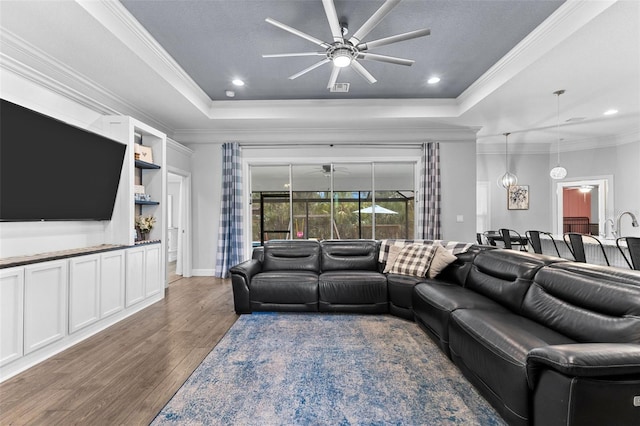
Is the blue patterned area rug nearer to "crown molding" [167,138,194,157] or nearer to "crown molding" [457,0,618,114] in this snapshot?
"crown molding" [457,0,618,114]

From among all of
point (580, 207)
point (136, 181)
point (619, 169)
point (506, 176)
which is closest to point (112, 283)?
point (136, 181)

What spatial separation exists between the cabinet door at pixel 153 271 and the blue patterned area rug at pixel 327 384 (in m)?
1.71

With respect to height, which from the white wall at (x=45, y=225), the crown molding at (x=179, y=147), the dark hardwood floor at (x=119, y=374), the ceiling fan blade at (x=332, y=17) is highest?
the ceiling fan blade at (x=332, y=17)

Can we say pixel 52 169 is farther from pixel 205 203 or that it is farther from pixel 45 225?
pixel 205 203

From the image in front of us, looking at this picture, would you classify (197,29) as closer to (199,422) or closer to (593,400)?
(199,422)

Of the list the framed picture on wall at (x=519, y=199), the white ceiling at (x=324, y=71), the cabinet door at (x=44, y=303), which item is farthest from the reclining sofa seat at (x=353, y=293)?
the framed picture on wall at (x=519, y=199)

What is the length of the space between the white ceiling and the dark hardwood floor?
265 centimetres

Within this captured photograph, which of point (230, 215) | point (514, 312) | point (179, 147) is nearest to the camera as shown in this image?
point (514, 312)

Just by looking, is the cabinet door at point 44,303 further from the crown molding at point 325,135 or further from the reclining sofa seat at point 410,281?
the crown molding at point 325,135

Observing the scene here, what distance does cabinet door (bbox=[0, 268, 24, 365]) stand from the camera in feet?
6.99

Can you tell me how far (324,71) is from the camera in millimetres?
3928

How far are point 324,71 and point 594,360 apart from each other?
385cm

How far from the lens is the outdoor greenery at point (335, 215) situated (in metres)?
6.10

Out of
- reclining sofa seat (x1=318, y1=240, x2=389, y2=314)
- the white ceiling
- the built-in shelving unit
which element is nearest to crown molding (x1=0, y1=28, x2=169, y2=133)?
the white ceiling
